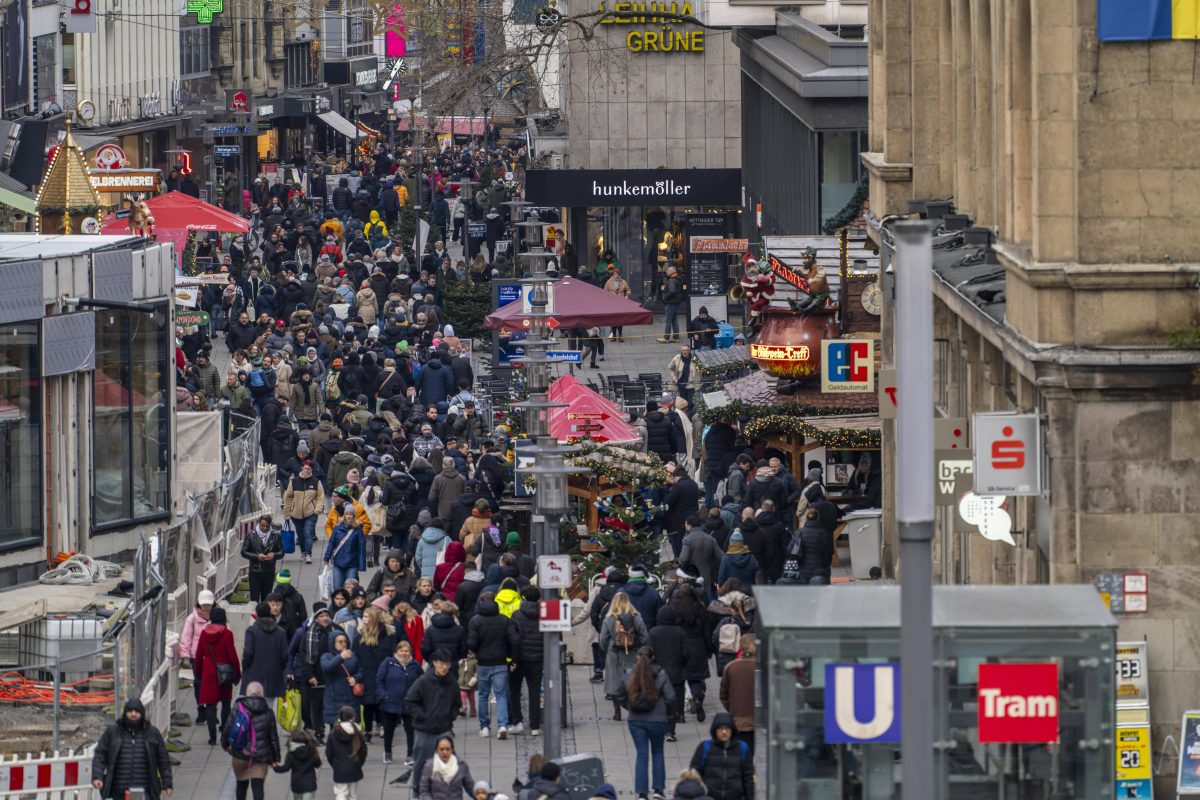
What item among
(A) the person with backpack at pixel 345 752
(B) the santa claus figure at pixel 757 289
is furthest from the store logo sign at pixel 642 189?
(A) the person with backpack at pixel 345 752

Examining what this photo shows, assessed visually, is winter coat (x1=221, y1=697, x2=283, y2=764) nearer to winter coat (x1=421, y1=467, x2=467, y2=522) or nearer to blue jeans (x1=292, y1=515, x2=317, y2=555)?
winter coat (x1=421, y1=467, x2=467, y2=522)

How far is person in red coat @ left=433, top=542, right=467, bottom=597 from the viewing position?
84.9 ft

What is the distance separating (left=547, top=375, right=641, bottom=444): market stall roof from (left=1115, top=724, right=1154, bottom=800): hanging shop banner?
1175cm

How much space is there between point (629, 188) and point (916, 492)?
49640 mm

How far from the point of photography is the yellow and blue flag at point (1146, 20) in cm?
1852

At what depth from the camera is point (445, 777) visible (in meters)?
18.9

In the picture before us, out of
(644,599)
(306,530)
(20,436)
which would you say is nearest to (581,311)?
(306,530)

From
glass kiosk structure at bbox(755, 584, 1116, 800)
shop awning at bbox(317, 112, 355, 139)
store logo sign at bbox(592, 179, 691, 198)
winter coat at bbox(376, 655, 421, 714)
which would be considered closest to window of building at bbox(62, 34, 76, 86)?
store logo sign at bbox(592, 179, 691, 198)

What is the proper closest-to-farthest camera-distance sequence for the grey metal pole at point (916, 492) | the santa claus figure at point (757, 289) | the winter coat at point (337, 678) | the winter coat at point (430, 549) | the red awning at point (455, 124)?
the grey metal pole at point (916, 492) < the winter coat at point (337, 678) < the winter coat at point (430, 549) < the santa claus figure at point (757, 289) < the red awning at point (455, 124)

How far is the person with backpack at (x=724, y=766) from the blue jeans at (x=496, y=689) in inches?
175

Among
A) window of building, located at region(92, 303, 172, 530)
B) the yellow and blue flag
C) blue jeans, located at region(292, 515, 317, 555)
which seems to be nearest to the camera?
the yellow and blue flag

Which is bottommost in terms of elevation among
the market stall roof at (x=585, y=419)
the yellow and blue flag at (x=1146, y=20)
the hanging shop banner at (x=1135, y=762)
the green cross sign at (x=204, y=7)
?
the hanging shop banner at (x=1135, y=762)

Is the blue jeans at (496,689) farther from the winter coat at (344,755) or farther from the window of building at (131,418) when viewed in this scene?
the window of building at (131,418)

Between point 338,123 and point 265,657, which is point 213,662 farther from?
point 338,123
